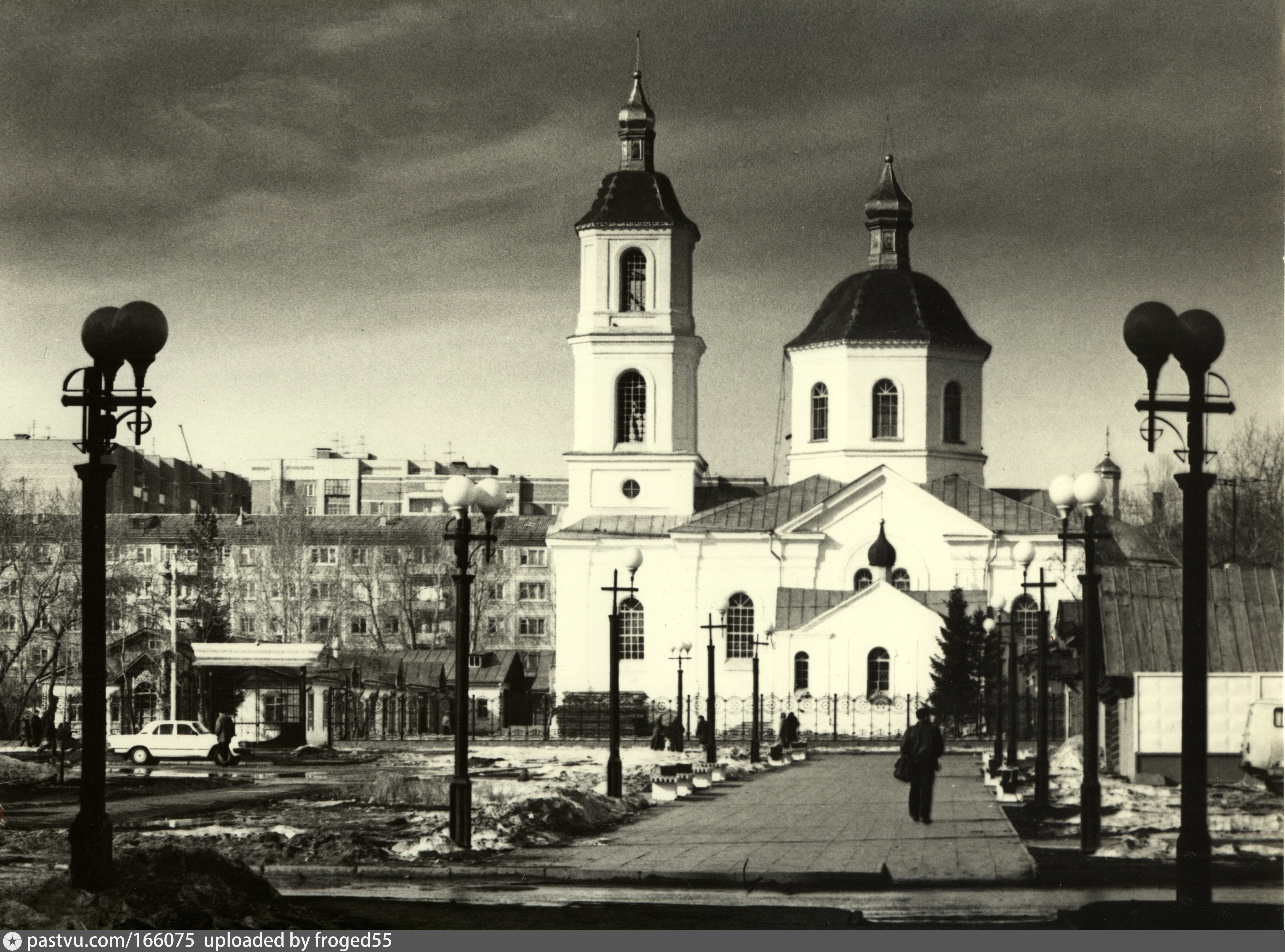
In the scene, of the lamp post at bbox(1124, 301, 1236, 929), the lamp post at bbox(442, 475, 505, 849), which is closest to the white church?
the lamp post at bbox(442, 475, 505, 849)

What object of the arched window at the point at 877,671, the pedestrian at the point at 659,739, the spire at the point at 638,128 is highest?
the spire at the point at 638,128

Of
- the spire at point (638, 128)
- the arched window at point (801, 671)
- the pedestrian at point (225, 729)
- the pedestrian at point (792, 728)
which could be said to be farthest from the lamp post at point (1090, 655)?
the arched window at point (801, 671)

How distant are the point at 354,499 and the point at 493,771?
838cm

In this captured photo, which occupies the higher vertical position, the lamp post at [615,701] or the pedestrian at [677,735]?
the lamp post at [615,701]

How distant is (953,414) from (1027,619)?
310 inches

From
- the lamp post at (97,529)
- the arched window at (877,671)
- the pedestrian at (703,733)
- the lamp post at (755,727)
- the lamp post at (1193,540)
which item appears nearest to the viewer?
the lamp post at (1193,540)

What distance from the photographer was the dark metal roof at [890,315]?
16.4m

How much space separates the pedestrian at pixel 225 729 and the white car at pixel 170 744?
18cm

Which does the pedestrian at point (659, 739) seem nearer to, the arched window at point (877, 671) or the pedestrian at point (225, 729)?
the arched window at point (877, 671)

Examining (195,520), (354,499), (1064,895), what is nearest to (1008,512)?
(354,499)

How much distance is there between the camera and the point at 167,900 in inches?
389

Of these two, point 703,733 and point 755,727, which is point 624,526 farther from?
point 755,727

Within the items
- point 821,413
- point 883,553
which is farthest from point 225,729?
point 821,413

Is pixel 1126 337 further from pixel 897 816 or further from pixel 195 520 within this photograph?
pixel 195 520
